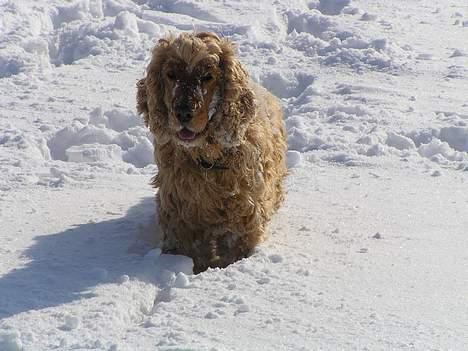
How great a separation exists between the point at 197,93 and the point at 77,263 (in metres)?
1.10

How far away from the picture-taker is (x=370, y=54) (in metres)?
9.02

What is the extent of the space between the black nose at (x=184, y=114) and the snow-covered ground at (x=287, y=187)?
2.49ft

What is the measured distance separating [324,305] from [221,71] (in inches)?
57.4

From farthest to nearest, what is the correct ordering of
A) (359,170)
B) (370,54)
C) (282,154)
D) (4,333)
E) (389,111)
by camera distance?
1. (370,54)
2. (389,111)
3. (359,170)
4. (282,154)
5. (4,333)

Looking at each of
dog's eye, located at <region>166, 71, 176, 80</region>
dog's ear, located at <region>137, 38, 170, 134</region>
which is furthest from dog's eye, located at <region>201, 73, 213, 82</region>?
dog's ear, located at <region>137, 38, 170, 134</region>

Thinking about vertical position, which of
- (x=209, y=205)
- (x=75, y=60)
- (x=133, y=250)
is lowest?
(x=75, y=60)

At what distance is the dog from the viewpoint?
471 cm

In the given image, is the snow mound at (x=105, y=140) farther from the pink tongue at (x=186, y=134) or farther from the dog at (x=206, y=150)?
the pink tongue at (x=186, y=134)

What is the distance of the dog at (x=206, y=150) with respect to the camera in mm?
4711

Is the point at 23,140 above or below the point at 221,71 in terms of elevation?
below

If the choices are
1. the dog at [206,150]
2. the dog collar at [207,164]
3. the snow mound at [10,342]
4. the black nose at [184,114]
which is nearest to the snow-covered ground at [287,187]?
the snow mound at [10,342]

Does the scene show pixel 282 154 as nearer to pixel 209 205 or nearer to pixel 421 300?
pixel 209 205

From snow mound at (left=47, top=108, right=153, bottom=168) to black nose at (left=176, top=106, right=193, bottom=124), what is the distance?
6.77 ft

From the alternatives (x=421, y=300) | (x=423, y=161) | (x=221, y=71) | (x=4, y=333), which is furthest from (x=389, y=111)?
(x=4, y=333)
